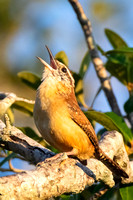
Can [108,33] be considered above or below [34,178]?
above

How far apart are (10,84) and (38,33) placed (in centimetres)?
180

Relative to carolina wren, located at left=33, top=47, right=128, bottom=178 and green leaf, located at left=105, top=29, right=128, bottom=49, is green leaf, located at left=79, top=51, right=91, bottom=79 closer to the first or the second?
green leaf, located at left=105, top=29, right=128, bottom=49

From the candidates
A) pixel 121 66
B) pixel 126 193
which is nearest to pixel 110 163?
pixel 126 193

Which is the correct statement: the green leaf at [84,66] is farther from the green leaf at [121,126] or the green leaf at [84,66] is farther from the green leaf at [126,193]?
the green leaf at [126,193]

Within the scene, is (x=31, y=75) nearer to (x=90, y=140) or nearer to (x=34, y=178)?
(x=90, y=140)

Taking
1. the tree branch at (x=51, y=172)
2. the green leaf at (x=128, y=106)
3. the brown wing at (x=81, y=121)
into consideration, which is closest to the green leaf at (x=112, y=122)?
the tree branch at (x=51, y=172)

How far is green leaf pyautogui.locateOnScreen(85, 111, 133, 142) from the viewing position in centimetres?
383

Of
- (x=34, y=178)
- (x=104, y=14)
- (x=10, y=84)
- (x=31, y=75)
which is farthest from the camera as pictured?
(x=104, y=14)

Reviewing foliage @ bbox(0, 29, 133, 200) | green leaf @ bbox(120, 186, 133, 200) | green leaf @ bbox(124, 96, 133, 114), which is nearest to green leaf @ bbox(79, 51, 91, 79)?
foliage @ bbox(0, 29, 133, 200)

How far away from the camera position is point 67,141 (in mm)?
3381

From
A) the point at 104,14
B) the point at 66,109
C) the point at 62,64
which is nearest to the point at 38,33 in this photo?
the point at 104,14

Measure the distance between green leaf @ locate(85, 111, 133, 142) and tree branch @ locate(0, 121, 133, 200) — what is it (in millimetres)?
134

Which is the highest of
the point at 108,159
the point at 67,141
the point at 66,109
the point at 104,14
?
the point at 104,14

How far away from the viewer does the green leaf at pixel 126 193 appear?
12.2ft
